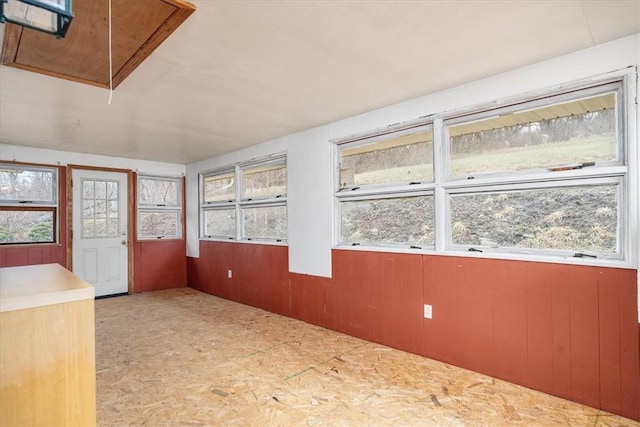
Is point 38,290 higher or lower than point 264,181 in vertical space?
lower

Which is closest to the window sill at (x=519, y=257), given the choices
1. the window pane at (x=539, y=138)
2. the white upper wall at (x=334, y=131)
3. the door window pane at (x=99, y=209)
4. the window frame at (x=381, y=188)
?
the window frame at (x=381, y=188)

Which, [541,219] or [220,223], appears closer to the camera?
[541,219]

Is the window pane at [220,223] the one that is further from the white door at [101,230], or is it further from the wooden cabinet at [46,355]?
the wooden cabinet at [46,355]

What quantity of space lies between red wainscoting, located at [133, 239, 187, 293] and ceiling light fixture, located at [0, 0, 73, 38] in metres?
5.32

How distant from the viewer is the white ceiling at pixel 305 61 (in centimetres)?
179

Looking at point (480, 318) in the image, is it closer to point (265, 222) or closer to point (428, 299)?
point (428, 299)

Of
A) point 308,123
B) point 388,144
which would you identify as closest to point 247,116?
point 308,123

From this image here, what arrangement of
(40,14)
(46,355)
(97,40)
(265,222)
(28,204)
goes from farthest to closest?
(265,222) → (28,204) → (97,40) → (46,355) → (40,14)

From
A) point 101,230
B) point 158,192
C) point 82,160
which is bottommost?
point 101,230

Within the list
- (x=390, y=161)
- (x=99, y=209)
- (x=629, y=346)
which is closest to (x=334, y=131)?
(x=390, y=161)

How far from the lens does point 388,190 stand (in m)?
3.32

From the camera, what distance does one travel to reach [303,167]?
13.7ft

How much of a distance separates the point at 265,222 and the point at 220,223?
127 centimetres

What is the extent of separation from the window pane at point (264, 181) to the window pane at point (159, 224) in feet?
6.62
